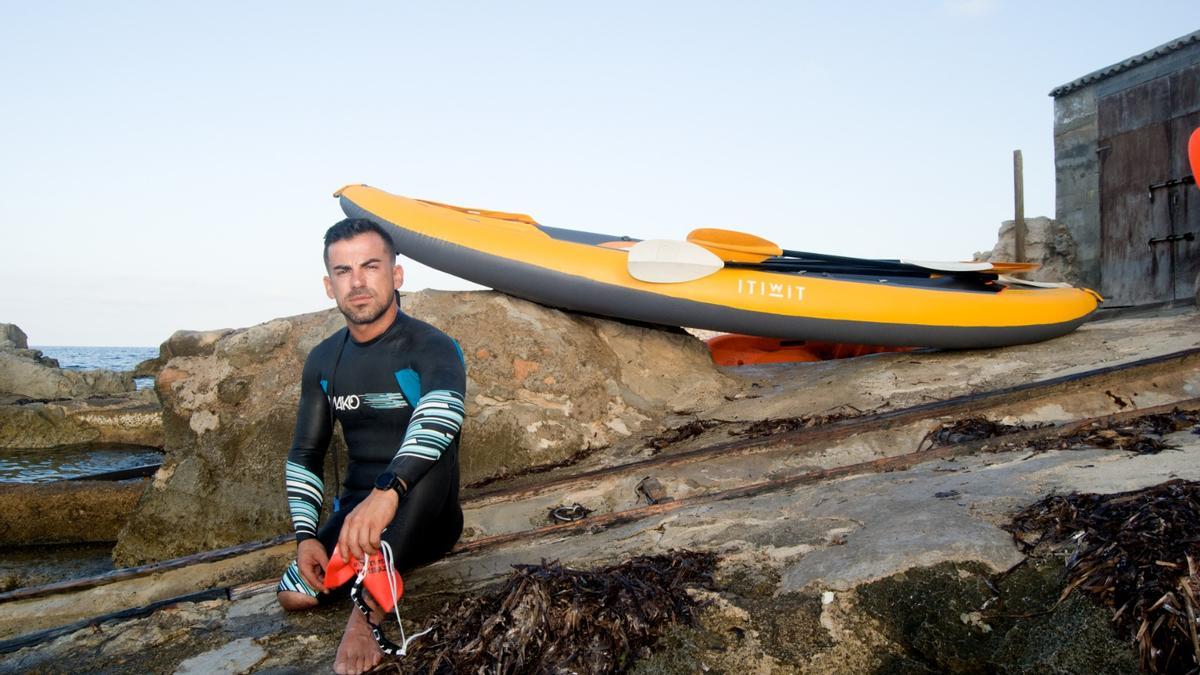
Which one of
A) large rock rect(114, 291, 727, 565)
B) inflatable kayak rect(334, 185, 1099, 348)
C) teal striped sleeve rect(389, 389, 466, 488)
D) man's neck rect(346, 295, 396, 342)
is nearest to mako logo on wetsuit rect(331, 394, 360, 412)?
man's neck rect(346, 295, 396, 342)

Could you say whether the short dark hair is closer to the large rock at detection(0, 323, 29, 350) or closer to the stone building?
the stone building

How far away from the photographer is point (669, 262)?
555 centimetres

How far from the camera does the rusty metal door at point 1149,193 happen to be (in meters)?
8.98

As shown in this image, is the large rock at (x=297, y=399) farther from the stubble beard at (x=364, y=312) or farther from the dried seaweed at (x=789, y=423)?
the stubble beard at (x=364, y=312)

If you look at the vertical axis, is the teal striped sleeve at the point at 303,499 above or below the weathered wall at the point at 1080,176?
below

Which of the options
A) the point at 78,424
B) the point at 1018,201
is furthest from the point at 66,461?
the point at 1018,201

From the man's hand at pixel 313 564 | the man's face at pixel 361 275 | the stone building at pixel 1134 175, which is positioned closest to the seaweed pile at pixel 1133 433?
the man's face at pixel 361 275

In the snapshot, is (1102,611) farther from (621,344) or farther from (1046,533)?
(621,344)

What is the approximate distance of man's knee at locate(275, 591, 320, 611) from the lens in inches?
94.5

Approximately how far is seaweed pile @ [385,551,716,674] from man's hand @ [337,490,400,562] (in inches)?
10.2

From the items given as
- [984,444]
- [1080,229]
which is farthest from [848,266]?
[1080,229]

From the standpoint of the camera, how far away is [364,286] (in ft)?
8.29

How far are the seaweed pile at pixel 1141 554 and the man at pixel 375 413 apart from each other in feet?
5.30

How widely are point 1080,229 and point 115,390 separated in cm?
1947
